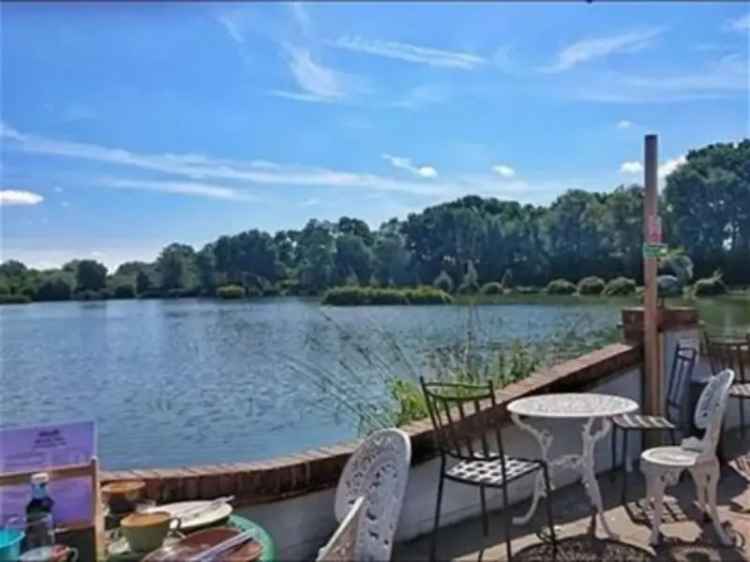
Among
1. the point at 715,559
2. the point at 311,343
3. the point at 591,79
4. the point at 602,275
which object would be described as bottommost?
the point at 715,559

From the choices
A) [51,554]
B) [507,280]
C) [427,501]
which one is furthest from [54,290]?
[51,554]

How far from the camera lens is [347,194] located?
15461 mm

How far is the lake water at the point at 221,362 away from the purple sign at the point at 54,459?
2.12 m

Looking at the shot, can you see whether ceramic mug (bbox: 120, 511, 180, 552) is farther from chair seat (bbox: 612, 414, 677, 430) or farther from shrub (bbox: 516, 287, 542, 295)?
shrub (bbox: 516, 287, 542, 295)

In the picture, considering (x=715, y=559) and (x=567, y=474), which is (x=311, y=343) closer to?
(x=567, y=474)

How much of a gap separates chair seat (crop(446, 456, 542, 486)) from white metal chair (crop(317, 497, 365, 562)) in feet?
5.05

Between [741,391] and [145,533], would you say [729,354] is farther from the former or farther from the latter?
[145,533]

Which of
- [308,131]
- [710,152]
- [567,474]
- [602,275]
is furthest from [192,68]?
[710,152]

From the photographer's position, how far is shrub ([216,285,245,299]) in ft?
31.7

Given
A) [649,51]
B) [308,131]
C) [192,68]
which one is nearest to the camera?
[192,68]

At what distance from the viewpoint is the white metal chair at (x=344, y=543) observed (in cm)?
147

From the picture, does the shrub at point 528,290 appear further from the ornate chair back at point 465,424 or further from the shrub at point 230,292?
the ornate chair back at point 465,424

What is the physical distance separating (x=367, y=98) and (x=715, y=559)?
4503mm

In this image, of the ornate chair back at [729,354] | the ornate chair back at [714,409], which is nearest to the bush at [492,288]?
the ornate chair back at [729,354]
